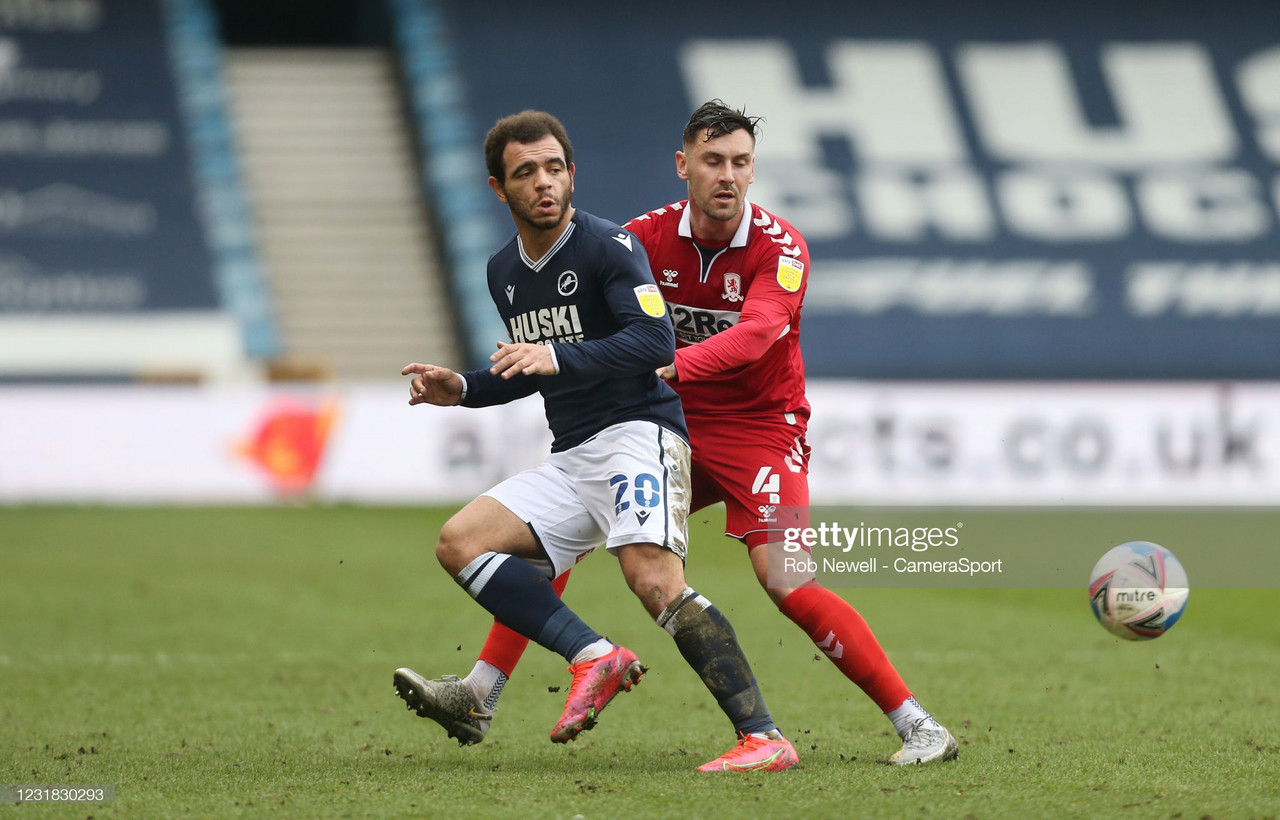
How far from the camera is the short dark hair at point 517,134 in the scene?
4.50 m

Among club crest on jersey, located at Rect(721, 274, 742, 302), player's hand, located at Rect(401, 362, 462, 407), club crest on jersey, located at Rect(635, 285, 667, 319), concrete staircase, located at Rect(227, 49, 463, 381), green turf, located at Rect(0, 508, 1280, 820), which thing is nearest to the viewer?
green turf, located at Rect(0, 508, 1280, 820)

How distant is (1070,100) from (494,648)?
1909 cm

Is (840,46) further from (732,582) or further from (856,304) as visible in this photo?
(732,582)

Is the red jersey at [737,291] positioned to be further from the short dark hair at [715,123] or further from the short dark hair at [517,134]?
the short dark hair at [517,134]

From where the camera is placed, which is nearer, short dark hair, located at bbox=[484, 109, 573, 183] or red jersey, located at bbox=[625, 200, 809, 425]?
short dark hair, located at bbox=[484, 109, 573, 183]

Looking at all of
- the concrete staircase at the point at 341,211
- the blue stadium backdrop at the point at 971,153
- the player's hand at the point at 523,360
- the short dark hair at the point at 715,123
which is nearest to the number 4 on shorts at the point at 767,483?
the player's hand at the point at 523,360

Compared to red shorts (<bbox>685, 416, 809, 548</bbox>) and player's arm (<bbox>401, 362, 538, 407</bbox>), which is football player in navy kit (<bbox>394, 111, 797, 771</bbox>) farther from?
red shorts (<bbox>685, 416, 809, 548</bbox>)

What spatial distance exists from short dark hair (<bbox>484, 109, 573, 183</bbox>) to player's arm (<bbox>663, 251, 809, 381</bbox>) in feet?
2.38

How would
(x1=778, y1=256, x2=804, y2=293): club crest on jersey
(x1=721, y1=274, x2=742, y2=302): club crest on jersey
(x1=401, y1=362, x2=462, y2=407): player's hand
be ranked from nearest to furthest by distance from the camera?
1. (x1=401, y1=362, x2=462, y2=407): player's hand
2. (x1=778, y1=256, x2=804, y2=293): club crest on jersey
3. (x1=721, y1=274, x2=742, y2=302): club crest on jersey

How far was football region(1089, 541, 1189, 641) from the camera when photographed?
5.04 metres

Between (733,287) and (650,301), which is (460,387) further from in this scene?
(733,287)

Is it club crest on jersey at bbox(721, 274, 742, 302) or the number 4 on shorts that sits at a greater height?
club crest on jersey at bbox(721, 274, 742, 302)

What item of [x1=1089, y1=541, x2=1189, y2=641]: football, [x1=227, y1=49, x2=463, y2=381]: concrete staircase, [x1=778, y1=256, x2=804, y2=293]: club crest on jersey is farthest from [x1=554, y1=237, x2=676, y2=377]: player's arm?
[x1=227, y1=49, x2=463, y2=381]: concrete staircase


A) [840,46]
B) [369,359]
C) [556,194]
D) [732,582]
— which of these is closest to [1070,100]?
[840,46]
